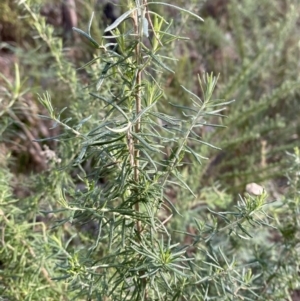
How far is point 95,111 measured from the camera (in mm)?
888

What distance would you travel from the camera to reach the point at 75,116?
90cm

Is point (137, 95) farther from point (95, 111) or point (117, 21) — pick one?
point (95, 111)

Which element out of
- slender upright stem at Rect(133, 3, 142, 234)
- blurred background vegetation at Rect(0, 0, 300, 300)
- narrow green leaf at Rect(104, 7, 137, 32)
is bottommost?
blurred background vegetation at Rect(0, 0, 300, 300)

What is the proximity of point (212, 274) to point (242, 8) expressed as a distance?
1.23 meters

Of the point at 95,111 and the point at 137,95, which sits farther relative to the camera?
the point at 95,111

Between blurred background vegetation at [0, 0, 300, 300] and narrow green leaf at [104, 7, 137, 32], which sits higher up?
narrow green leaf at [104, 7, 137, 32]

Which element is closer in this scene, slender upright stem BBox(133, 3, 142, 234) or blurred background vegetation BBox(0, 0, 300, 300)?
slender upright stem BBox(133, 3, 142, 234)

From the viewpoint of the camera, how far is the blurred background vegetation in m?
0.80

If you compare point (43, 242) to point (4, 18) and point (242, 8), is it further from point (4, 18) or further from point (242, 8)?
point (242, 8)

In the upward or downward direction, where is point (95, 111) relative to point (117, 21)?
downward

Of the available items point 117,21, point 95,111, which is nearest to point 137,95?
point 117,21

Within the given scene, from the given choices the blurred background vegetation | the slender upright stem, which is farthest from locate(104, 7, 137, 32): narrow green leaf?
the blurred background vegetation

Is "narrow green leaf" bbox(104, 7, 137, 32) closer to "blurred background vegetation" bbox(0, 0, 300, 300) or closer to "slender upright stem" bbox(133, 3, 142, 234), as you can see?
"slender upright stem" bbox(133, 3, 142, 234)

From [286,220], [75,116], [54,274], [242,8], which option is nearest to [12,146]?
[75,116]
